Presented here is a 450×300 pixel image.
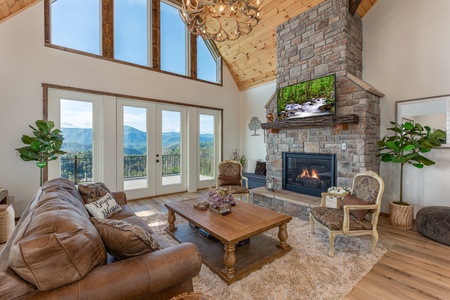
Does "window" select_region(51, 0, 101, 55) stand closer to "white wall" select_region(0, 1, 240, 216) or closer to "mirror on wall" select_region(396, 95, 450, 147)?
"white wall" select_region(0, 1, 240, 216)

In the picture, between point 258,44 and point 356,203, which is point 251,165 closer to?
point 258,44

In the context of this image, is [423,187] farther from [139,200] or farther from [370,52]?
[139,200]

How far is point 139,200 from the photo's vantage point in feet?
16.6

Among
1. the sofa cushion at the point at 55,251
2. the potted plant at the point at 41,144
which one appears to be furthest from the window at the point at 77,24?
the sofa cushion at the point at 55,251

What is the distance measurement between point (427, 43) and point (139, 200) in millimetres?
6430

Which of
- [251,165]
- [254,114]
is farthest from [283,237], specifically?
[254,114]

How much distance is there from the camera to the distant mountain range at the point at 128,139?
14.3 feet

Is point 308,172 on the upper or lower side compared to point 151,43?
lower

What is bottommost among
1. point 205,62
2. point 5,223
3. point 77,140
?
point 5,223

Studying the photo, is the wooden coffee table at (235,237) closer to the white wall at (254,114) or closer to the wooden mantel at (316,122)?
the wooden mantel at (316,122)

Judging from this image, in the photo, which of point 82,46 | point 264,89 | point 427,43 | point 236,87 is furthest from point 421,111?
point 82,46

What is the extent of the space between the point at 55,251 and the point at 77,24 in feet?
16.8

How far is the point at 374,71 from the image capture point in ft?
13.5

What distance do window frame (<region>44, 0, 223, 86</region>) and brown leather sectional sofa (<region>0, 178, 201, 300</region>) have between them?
14.0 feet
